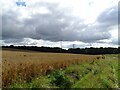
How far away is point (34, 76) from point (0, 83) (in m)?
4.38

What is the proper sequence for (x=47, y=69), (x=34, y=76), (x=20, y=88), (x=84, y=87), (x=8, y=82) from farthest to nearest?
(x=47, y=69) < (x=34, y=76) < (x=84, y=87) < (x=8, y=82) < (x=20, y=88)

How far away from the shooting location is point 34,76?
779 inches

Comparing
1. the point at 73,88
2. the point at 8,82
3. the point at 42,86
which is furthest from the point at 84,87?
the point at 8,82

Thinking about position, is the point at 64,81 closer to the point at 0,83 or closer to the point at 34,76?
the point at 34,76

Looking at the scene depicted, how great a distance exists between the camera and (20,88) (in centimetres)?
1471

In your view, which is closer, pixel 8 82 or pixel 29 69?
pixel 8 82

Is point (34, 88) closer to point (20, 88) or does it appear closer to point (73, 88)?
point (20, 88)

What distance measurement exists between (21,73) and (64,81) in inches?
107

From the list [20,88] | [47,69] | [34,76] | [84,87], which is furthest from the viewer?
[47,69]

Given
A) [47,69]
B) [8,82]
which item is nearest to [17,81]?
[8,82]

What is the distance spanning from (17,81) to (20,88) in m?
2.24

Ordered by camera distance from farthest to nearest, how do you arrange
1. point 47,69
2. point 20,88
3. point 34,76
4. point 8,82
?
point 47,69 → point 34,76 → point 8,82 → point 20,88

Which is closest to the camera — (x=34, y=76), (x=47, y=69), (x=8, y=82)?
(x=8, y=82)

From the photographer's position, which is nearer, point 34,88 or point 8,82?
point 34,88
